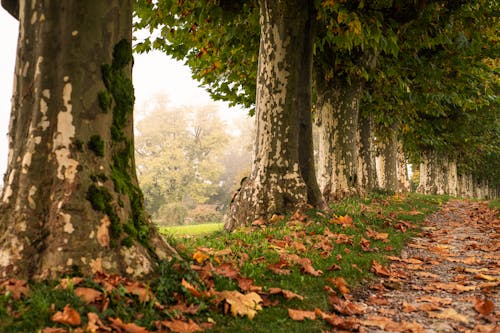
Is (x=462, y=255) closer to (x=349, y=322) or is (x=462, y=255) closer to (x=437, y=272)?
(x=437, y=272)

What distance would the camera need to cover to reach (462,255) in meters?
6.52

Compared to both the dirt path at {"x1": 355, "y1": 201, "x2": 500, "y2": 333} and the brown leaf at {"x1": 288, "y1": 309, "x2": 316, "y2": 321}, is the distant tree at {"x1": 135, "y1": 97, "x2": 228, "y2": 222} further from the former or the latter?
the brown leaf at {"x1": 288, "y1": 309, "x2": 316, "y2": 321}

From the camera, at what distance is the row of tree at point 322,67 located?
8.31m

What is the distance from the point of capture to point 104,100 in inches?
140

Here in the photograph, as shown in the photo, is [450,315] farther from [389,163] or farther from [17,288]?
[389,163]

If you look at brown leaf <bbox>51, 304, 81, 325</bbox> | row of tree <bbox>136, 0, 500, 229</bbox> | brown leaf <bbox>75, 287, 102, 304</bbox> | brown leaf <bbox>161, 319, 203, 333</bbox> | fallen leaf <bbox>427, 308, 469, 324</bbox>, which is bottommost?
fallen leaf <bbox>427, 308, 469, 324</bbox>

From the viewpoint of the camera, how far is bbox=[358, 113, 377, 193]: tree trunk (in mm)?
15680

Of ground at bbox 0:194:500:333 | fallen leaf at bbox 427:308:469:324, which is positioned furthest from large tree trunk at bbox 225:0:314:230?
fallen leaf at bbox 427:308:469:324

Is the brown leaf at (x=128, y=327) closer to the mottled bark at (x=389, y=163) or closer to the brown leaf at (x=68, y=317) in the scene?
the brown leaf at (x=68, y=317)

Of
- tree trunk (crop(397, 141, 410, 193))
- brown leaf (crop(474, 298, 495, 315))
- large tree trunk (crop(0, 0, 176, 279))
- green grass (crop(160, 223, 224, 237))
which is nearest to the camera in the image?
large tree trunk (crop(0, 0, 176, 279))

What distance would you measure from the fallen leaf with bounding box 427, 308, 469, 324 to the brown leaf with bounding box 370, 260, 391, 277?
1.34 meters

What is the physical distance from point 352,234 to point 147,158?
3570 centimetres

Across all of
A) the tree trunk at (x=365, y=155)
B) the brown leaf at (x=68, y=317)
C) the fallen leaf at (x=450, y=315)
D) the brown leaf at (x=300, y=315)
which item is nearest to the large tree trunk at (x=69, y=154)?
the brown leaf at (x=68, y=317)

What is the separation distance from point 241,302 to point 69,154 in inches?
73.0
